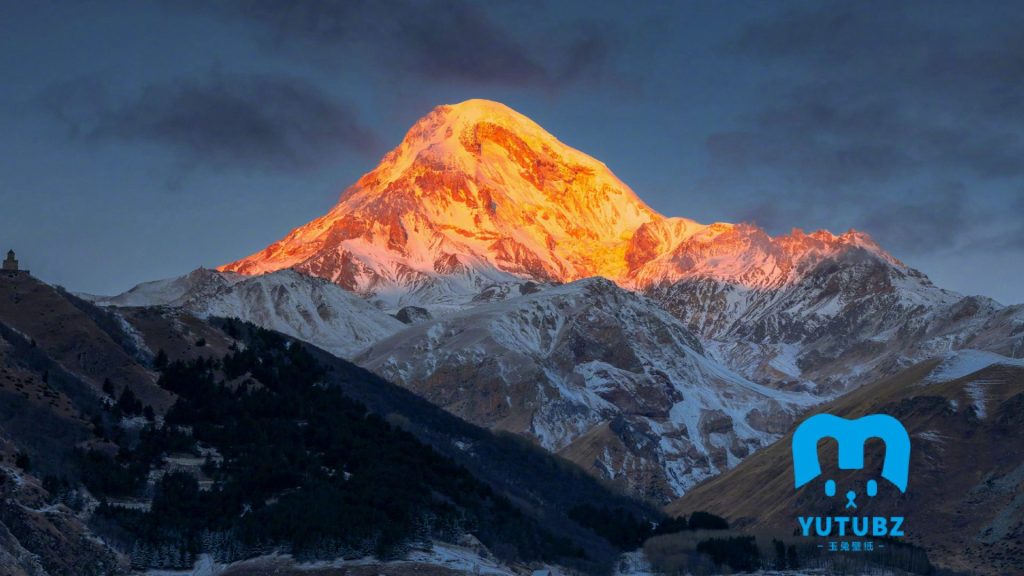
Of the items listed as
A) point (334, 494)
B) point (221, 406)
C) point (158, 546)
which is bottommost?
point (158, 546)

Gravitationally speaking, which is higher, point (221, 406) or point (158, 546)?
point (221, 406)

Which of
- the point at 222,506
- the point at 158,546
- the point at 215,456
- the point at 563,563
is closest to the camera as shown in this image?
the point at 158,546

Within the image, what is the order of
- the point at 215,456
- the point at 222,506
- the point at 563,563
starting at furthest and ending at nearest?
the point at 563,563 → the point at 215,456 → the point at 222,506

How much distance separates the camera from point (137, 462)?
6668 inches

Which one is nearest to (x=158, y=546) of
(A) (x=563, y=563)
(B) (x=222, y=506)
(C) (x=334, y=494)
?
(B) (x=222, y=506)

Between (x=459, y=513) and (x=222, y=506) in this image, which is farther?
(x=459, y=513)

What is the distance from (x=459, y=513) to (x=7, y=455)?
174ft

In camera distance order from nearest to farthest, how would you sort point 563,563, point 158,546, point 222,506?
1. point 158,546
2. point 222,506
3. point 563,563

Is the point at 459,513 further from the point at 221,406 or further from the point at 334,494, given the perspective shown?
the point at 221,406

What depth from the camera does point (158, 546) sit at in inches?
5945

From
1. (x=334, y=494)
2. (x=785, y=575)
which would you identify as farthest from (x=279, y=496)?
(x=785, y=575)

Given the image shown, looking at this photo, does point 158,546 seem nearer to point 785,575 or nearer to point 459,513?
point 459,513

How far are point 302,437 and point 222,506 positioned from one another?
108ft

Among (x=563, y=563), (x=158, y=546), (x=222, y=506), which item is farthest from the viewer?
(x=563, y=563)
